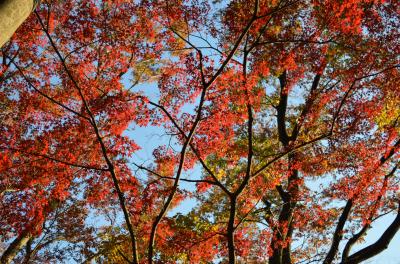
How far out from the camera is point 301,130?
1288cm

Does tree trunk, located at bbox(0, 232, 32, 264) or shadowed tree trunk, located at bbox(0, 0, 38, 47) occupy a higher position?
tree trunk, located at bbox(0, 232, 32, 264)

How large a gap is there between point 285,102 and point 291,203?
13.1 feet

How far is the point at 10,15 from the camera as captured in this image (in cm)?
282

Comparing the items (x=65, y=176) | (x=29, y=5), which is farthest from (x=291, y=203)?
(x=29, y=5)

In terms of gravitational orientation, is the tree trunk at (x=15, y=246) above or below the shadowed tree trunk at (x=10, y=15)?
above

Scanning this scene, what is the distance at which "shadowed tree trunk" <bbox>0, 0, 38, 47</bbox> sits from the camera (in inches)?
109

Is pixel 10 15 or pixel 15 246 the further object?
pixel 15 246

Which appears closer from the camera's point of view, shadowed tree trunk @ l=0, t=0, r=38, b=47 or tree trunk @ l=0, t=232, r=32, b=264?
shadowed tree trunk @ l=0, t=0, r=38, b=47

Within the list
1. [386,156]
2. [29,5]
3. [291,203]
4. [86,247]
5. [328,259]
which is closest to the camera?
[29,5]

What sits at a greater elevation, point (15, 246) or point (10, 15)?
point (15, 246)

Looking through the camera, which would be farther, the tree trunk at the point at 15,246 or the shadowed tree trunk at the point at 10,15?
the tree trunk at the point at 15,246

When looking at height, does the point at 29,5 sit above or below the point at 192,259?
below

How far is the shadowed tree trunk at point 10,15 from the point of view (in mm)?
2762

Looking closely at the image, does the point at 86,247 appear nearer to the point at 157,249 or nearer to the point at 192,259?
the point at 157,249
